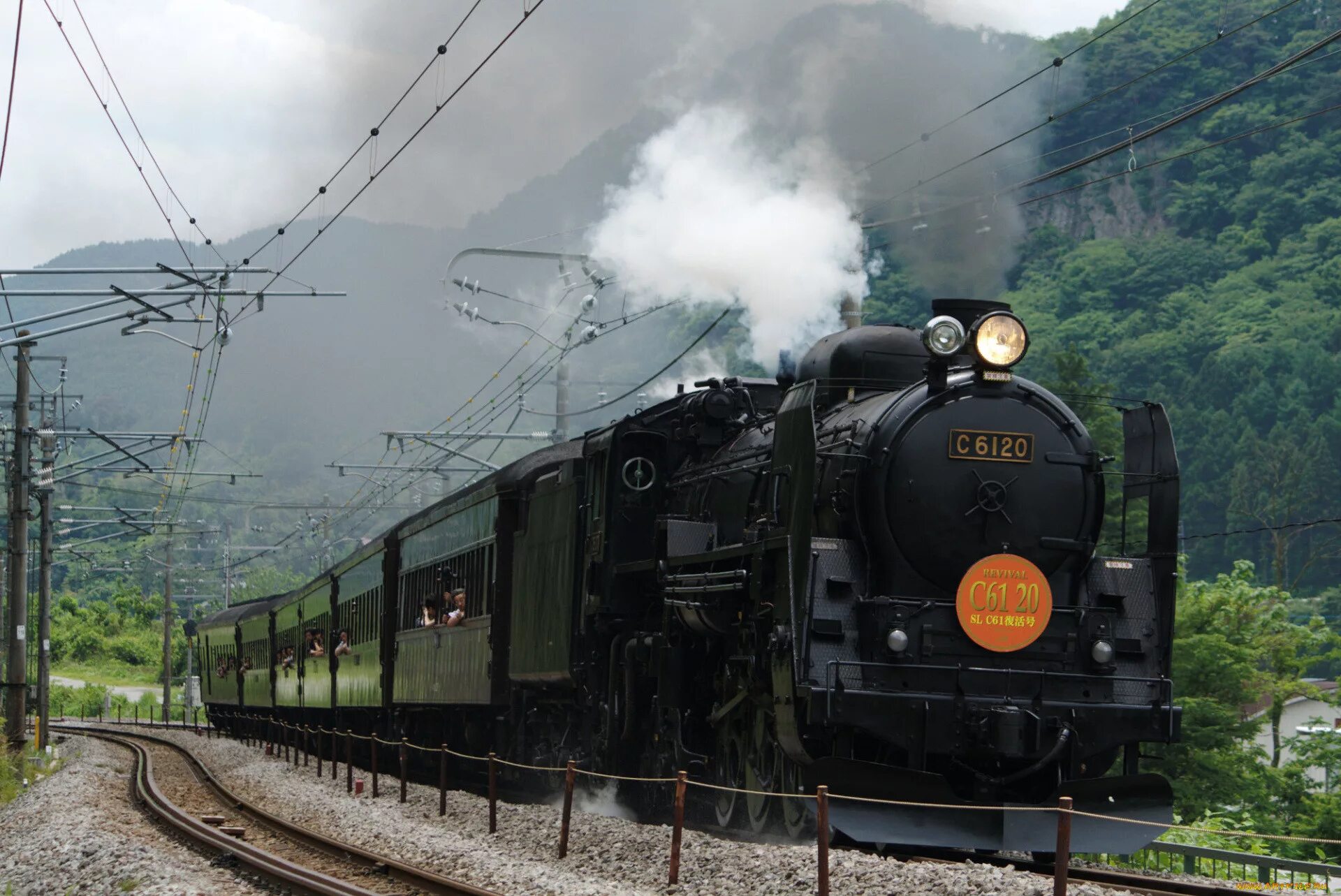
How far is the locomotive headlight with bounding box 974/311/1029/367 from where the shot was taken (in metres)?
9.87

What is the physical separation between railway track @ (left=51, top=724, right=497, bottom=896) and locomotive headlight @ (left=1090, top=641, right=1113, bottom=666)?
376 centimetres

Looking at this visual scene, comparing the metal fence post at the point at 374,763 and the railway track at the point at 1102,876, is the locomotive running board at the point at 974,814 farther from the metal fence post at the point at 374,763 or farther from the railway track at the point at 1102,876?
the metal fence post at the point at 374,763

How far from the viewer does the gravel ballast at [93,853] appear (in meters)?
10.4

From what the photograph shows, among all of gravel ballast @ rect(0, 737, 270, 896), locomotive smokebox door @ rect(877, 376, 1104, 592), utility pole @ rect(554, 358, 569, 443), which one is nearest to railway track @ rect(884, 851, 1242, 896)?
locomotive smokebox door @ rect(877, 376, 1104, 592)

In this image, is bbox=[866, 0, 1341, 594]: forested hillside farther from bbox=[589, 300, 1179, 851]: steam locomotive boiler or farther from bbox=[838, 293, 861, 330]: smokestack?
bbox=[589, 300, 1179, 851]: steam locomotive boiler

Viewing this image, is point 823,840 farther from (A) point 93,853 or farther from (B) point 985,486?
(A) point 93,853

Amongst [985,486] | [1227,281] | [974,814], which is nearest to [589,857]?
[974,814]

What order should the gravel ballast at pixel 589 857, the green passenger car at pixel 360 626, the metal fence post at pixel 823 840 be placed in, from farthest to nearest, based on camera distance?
1. the green passenger car at pixel 360 626
2. the gravel ballast at pixel 589 857
3. the metal fence post at pixel 823 840

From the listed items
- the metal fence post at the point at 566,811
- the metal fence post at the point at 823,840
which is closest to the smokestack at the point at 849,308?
the metal fence post at the point at 566,811

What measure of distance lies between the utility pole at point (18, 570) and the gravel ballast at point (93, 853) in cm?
573

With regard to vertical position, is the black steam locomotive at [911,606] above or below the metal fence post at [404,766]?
above

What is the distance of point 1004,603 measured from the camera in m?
9.42

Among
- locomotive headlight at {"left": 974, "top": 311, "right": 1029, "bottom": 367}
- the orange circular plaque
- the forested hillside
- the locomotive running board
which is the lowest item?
the locomotive running board

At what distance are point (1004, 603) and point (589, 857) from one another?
11.4ft
